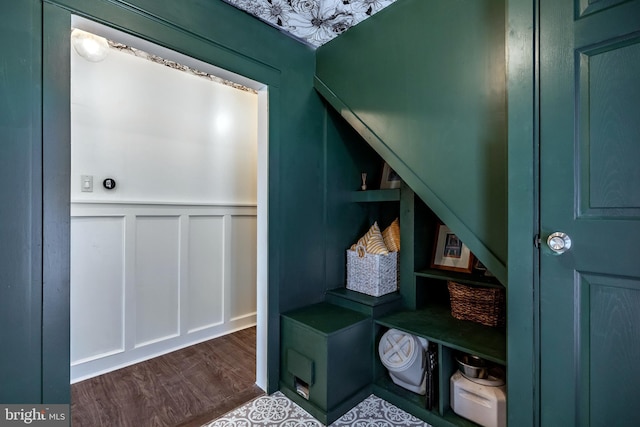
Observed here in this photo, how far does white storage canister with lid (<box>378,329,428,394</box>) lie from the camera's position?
5.23 ft

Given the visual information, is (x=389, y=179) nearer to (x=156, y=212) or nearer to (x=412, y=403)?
(x=412, y=403)

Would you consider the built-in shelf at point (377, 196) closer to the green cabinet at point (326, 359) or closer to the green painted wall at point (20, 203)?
the green cabinet at point (326, 359)

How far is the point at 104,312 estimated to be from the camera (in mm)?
1941

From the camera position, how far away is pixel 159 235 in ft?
7.11

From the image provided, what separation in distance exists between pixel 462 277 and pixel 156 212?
2050 mm

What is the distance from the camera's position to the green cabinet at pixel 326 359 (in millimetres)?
1516

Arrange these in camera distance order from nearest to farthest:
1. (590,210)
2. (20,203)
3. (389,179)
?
(590,210) < (20,203) < (389,179)

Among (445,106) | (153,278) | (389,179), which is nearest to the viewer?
(445,106)

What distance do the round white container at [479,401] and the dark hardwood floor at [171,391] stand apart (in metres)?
1.07

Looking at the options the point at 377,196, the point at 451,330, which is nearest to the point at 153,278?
the point at 377,196

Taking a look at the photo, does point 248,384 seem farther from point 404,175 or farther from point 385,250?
point 404,175

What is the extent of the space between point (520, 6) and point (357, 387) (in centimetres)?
186

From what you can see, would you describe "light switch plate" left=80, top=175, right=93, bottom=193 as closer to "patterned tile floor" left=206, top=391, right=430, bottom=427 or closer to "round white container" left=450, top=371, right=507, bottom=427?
"patterned tile floor" left=206, top=391, right=430, bottom=427

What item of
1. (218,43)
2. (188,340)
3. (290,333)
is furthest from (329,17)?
(188,340)
